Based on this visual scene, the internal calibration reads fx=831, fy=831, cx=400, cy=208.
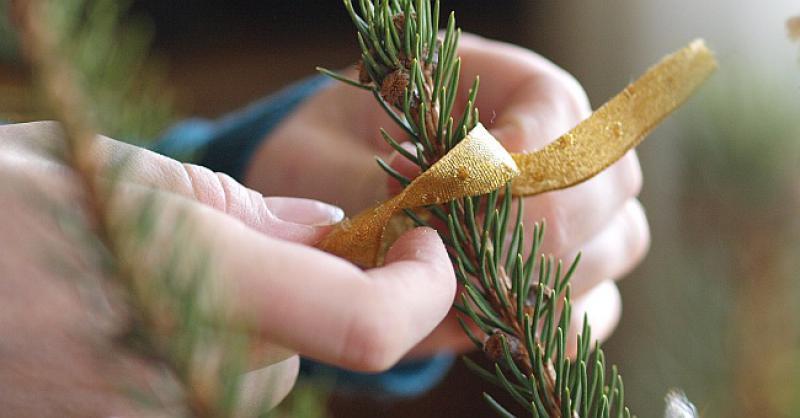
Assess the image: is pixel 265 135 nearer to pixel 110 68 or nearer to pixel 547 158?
pixel 547 158

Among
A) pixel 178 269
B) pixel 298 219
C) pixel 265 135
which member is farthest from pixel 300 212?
pixel 265 135

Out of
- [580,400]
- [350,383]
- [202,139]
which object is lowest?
[350,383]

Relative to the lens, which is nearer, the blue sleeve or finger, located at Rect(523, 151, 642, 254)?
finger, located at Rect(523, 151, 642, 254)

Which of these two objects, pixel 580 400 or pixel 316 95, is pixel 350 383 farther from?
pixel 580 400

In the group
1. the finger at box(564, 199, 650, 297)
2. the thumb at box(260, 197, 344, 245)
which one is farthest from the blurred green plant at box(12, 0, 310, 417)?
the finger at box(564, 199, 650, 297)

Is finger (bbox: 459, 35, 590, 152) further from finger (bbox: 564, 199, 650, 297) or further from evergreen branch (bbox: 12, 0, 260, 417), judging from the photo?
evergreen branch (bbox: 12, 0, 260, 417)

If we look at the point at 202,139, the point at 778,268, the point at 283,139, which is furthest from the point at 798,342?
the point at 202,139

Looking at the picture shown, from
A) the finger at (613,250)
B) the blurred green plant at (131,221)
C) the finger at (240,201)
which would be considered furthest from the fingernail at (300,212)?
the finger at (613,250)
